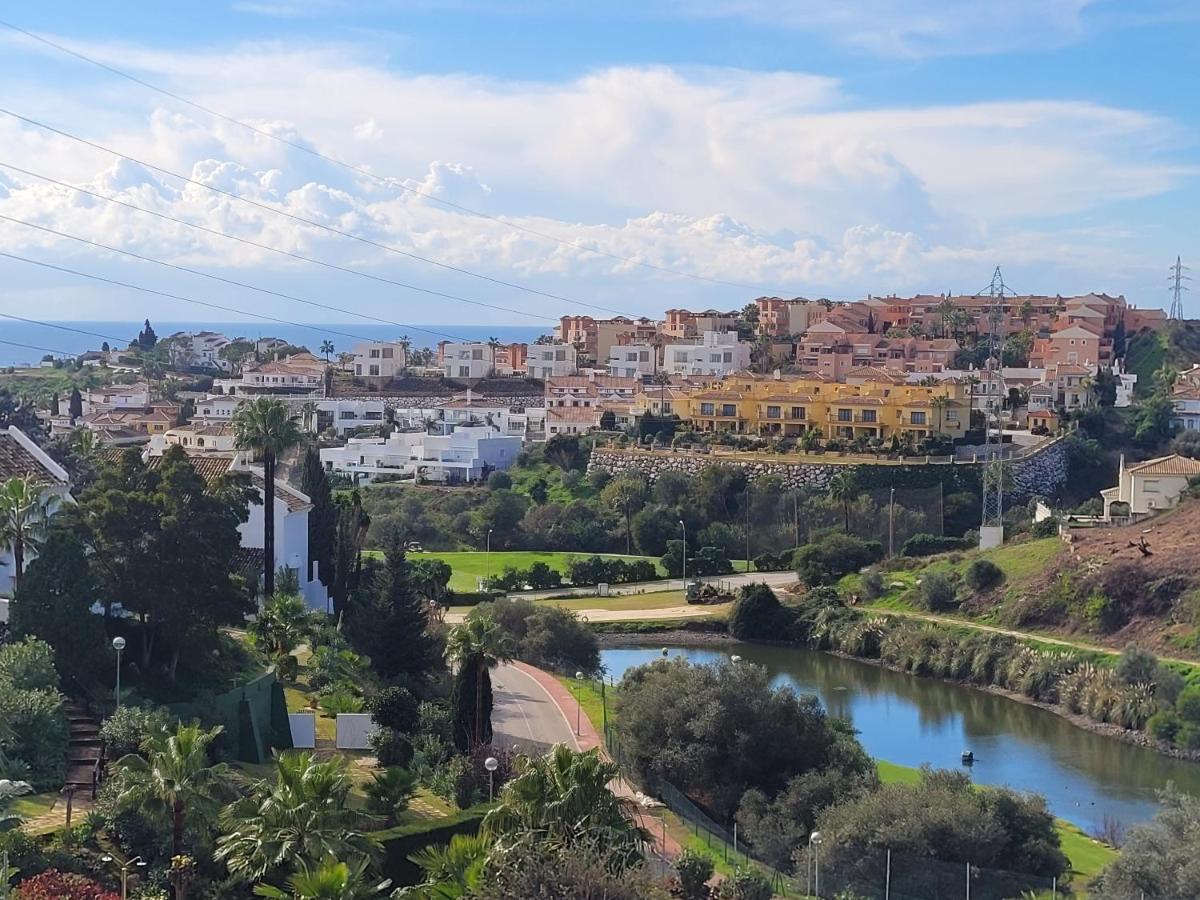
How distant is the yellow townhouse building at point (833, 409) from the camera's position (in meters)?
68.4

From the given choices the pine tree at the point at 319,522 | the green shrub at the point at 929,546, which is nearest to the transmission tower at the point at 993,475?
the green shrub at the point at 929,546

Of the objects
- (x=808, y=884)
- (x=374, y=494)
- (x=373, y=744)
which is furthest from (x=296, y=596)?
(x=374, y=494)

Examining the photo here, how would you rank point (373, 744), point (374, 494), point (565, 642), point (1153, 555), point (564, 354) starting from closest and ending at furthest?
point (373, 744), point (565, 642), point (1153, 555), point (374, 494), point (564, 354)

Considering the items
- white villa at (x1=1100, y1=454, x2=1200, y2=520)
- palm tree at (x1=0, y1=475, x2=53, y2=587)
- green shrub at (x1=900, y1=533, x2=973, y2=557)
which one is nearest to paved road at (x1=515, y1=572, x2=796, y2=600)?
green shrub at (x1=900, y1=533, x2=973, y2=557)

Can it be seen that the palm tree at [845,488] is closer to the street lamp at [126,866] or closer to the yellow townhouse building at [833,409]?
the yellow townhouse building at [833,409]

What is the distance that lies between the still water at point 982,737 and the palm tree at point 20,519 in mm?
16931

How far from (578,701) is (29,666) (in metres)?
12.5

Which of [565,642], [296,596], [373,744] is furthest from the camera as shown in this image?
[565,642]

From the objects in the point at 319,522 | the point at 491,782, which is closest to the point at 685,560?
the point at 319,522

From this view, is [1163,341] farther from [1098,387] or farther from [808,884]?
[808,884]

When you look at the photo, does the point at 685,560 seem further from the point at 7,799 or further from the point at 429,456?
the point at 7,799

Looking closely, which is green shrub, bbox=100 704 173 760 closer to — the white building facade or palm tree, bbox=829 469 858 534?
palm tree, bbox=829 469 858 534

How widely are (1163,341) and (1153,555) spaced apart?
50.5 m

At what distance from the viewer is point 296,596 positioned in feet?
99.6
